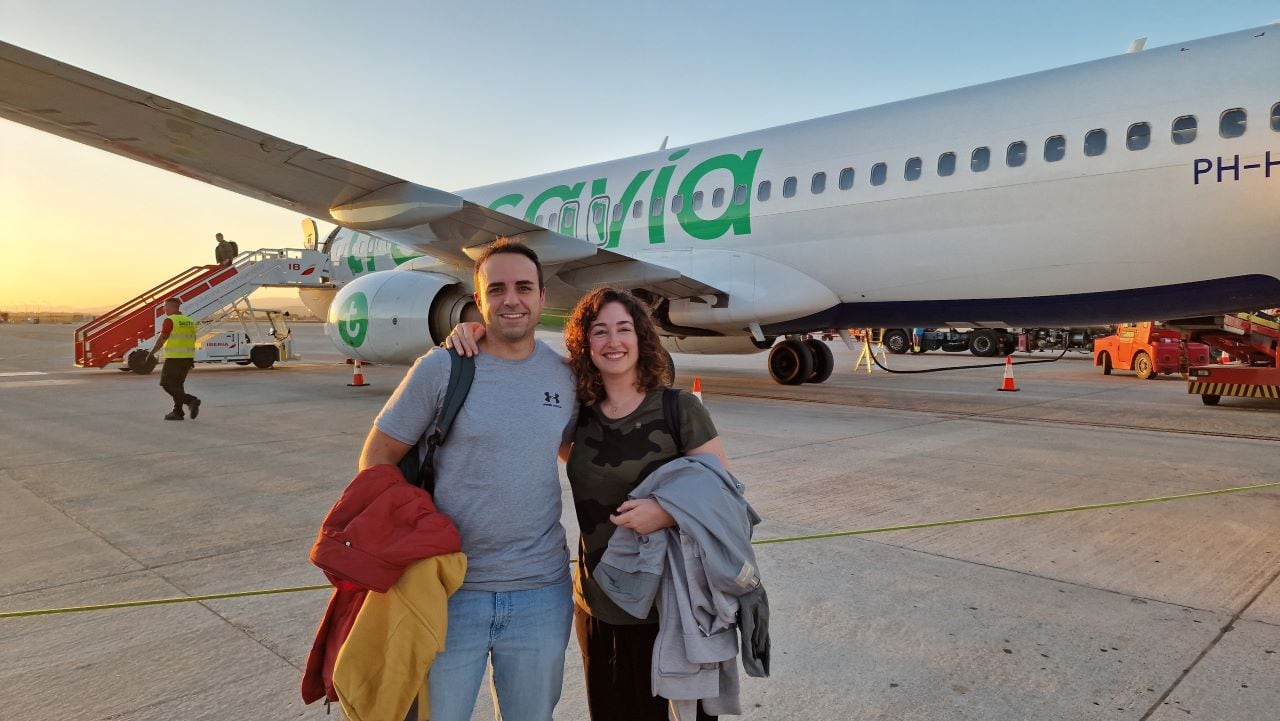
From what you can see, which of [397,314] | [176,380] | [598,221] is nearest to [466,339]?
[176,380]

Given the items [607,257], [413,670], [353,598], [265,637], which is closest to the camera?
[413,670]

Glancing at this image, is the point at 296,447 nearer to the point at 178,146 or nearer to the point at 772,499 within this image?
the point at 178,146

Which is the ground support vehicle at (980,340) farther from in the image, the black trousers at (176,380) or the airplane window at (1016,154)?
the black trousers at (176,380)

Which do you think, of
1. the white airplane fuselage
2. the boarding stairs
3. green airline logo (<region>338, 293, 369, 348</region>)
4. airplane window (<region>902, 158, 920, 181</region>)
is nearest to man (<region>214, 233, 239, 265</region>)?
the boarding stairs

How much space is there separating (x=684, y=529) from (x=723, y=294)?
925 centimetres

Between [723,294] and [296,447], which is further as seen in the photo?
[723,294]

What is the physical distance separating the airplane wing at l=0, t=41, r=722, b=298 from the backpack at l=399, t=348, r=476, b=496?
19.2 feet

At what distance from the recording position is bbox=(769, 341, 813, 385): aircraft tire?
44.8ft

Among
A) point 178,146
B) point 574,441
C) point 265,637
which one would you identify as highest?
point 178,146

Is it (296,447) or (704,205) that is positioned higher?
(704,205)

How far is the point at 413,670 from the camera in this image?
62.7 inches

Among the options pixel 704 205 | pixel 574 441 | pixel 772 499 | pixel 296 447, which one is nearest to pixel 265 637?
pixel 574 441

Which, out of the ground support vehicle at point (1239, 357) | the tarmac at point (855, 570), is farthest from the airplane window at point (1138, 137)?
the ground support vehicle at point (1239, 357)

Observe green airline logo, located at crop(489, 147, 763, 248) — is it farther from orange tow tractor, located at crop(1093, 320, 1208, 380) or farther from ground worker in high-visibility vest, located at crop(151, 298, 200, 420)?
orange tow tractor, located at crop(1093, 320, 1208, 380)
